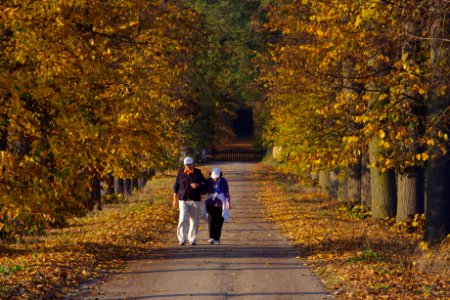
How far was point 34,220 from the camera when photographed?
1591cm

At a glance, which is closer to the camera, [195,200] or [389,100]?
[195,200]

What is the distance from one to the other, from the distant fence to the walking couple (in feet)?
258

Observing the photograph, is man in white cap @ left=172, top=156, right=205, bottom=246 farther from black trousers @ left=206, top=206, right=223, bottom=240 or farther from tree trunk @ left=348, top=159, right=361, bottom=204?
tree trunk @ left=348, top=159, right=361, bottom=204

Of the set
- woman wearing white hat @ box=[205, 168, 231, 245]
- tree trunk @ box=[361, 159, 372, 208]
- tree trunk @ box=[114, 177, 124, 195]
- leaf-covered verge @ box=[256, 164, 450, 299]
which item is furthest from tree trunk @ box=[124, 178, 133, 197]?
woman wearing white hat @ box=[205, 168, 231, 245]

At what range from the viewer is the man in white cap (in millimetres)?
20688

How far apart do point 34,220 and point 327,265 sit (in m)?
5.51

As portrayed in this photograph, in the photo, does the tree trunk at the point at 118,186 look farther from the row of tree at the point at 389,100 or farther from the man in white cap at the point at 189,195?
the man in white cap at the point at 189,195

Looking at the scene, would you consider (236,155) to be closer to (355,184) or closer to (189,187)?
(355,184)

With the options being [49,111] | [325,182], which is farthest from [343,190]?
[49,111]

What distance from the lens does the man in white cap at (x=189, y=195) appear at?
20.7 m

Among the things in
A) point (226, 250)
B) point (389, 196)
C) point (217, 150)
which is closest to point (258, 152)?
point (217, 150)

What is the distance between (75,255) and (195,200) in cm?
398

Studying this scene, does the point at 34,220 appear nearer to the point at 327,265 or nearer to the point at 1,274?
the point at 1,274

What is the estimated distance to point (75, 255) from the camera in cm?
1759
